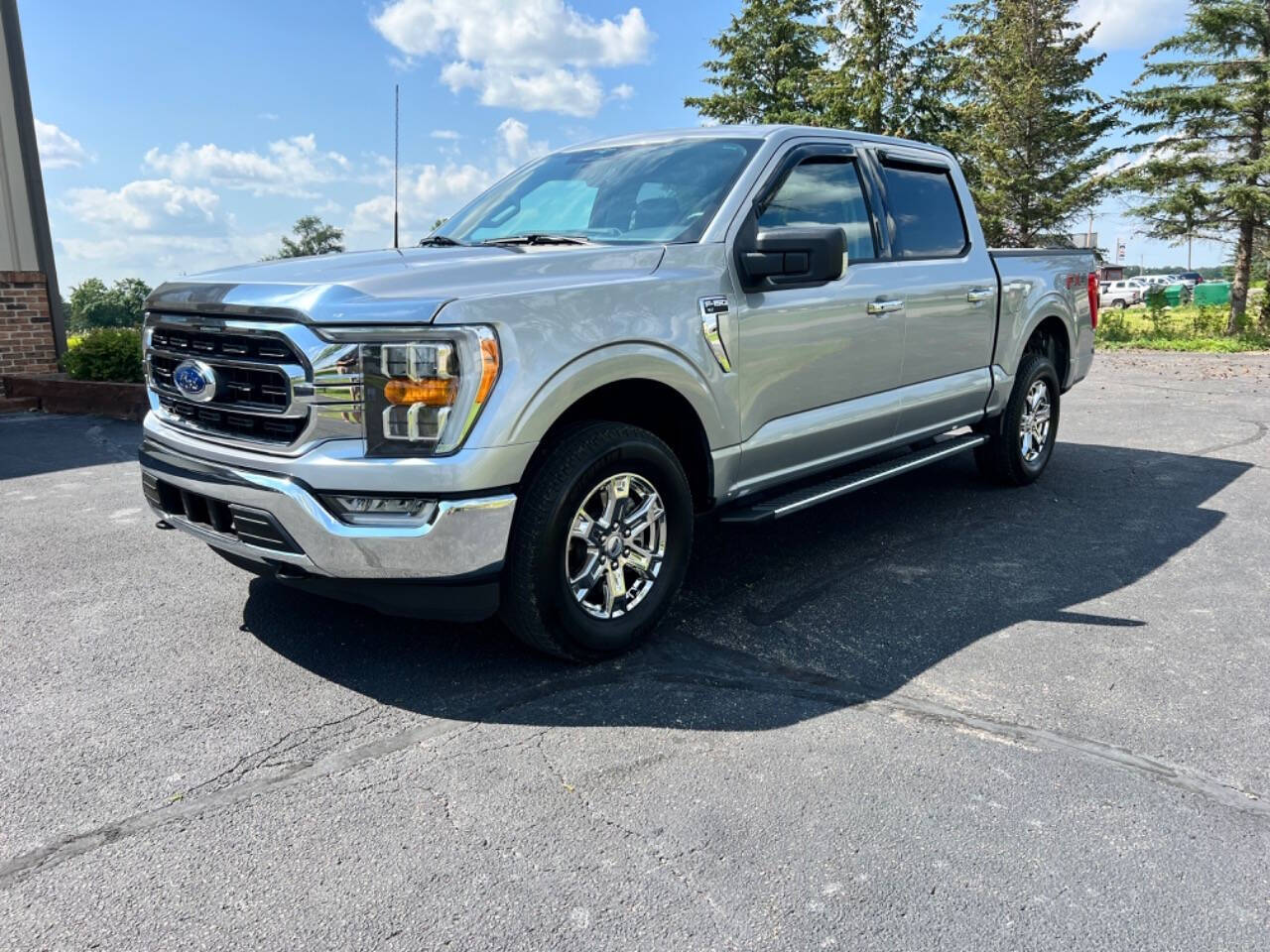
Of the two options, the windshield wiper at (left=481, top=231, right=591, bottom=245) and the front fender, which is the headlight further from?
the windshield wiper at (left=481, top=231, right=591, bottom=245)

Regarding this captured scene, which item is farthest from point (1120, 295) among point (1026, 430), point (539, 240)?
point (539, 240)

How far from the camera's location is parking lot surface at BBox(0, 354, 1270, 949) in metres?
2.16

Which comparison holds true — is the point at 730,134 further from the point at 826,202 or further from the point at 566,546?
the point at 566,546

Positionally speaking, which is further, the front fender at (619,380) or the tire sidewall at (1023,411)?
the tire sidewall at (1023,411)

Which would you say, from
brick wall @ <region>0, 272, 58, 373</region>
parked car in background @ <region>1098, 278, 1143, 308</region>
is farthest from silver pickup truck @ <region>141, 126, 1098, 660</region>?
parked car in background @ <region>1098, 278, 1143, 308</region>

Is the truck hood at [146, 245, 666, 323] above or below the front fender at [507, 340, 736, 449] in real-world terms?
above

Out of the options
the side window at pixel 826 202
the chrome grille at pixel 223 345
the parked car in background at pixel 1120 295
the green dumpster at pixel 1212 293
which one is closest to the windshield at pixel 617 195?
the side window at pixel 826 202

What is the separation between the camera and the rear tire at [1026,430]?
6.07m

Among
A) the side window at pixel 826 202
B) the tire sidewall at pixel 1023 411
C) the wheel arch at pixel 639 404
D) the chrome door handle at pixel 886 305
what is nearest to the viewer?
the wheel arch at pixel 639 404

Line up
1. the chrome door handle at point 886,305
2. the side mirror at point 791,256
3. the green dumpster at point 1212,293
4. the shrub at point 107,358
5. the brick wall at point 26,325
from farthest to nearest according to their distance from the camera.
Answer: the green dumpster at point 1212,293
the brick wall at point 26,325
the shrub at point 107,358
the chrome door handle at point 886,305
the side mirror at point 791,256

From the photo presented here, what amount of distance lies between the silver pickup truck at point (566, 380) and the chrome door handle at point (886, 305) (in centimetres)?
1

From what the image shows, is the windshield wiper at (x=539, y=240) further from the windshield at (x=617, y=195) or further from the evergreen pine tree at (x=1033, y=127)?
the evergreen pine tree at (x=1033, y=127)

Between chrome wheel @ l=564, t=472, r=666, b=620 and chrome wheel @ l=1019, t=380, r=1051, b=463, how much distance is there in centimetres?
352

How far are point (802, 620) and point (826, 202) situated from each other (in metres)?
1.96
